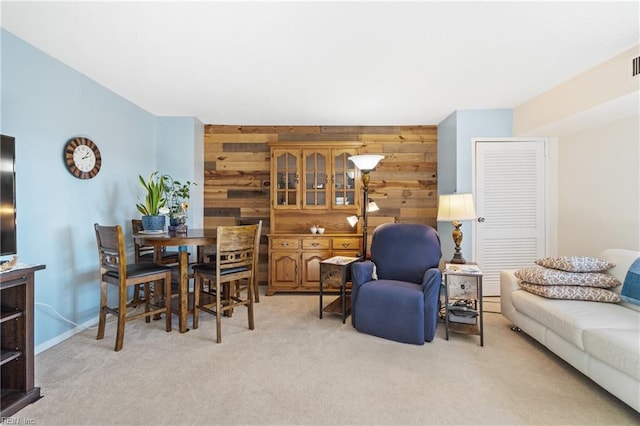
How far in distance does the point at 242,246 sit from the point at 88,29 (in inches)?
74.6

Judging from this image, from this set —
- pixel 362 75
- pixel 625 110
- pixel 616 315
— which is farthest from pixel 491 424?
pixel 625 110

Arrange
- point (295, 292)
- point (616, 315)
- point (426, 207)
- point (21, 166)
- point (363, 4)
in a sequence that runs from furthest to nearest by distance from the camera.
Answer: point (426, 207)
point (295, 292)
point (21, 166)
point (616, 315)
point (363, 4)

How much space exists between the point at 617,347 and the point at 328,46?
8.50 ft

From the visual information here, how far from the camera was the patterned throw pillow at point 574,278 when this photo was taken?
2.34 metres

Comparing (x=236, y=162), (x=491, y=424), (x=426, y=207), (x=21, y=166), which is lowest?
(x=491, y=424)

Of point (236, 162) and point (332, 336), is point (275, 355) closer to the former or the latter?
point (332, 336)

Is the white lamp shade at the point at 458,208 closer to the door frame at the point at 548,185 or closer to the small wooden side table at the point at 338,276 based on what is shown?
the door frame at the point at 548,185

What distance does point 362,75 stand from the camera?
108 inches

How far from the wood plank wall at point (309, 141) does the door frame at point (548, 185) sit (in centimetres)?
71

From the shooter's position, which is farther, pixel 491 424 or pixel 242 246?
pixel 242 246

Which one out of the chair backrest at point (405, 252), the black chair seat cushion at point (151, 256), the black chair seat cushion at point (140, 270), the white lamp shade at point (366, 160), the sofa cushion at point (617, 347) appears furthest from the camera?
the black chair seat cushion at point (151, 256)

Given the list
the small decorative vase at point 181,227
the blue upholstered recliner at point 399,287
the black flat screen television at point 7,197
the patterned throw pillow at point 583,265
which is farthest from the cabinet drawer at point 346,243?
the black flat screen television at point 7,197

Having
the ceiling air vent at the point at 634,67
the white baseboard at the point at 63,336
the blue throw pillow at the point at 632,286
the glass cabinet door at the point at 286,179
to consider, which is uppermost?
the ceiling air vent at the point at 634,67

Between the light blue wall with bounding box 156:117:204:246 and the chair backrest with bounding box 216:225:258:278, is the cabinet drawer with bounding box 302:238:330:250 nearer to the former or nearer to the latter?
the chair backrest with bounding box 216:225:258:278
